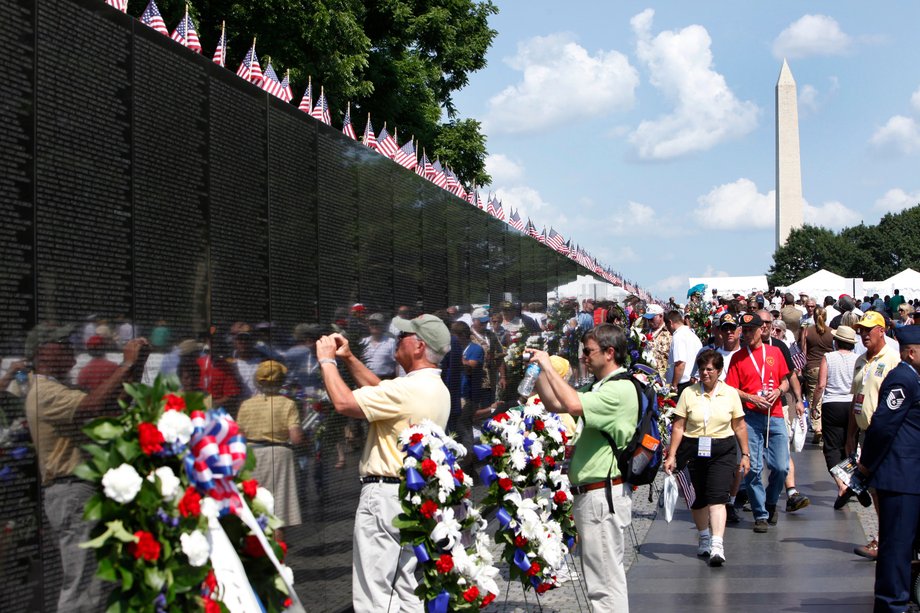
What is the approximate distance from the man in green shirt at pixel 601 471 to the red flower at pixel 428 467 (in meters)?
0.86

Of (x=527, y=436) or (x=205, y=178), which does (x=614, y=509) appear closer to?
(x=527, y=436)

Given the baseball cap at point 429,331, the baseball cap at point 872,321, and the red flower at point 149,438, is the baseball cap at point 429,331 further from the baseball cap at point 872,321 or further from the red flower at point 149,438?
the baseball cap at point 872,321

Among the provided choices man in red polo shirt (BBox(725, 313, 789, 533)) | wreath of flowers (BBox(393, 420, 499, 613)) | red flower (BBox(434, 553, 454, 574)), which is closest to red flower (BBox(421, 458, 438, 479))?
wreath of flowers (BBox(393, 420, 499, 613))

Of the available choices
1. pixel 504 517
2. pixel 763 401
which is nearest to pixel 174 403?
pixel 504 517

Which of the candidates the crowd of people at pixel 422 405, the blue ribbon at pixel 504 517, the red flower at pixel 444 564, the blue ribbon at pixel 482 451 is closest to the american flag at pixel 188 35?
the crowd of people at pixel 422 405

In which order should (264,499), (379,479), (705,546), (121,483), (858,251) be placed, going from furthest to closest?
(858,251), (705,546), (379,479), (264,499), (121,483)


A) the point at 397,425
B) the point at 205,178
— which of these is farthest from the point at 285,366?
the point at 205,178

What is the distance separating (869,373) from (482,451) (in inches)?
159

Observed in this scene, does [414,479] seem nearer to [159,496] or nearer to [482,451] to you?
[482,451]

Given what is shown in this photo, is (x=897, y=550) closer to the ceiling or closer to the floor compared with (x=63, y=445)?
closer to the floor

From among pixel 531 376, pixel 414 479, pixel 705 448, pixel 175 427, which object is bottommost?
pixel 705 448

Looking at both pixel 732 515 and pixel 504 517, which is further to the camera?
pixel 732 515

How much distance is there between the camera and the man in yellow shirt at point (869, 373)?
9516 millimetres

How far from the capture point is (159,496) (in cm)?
345
